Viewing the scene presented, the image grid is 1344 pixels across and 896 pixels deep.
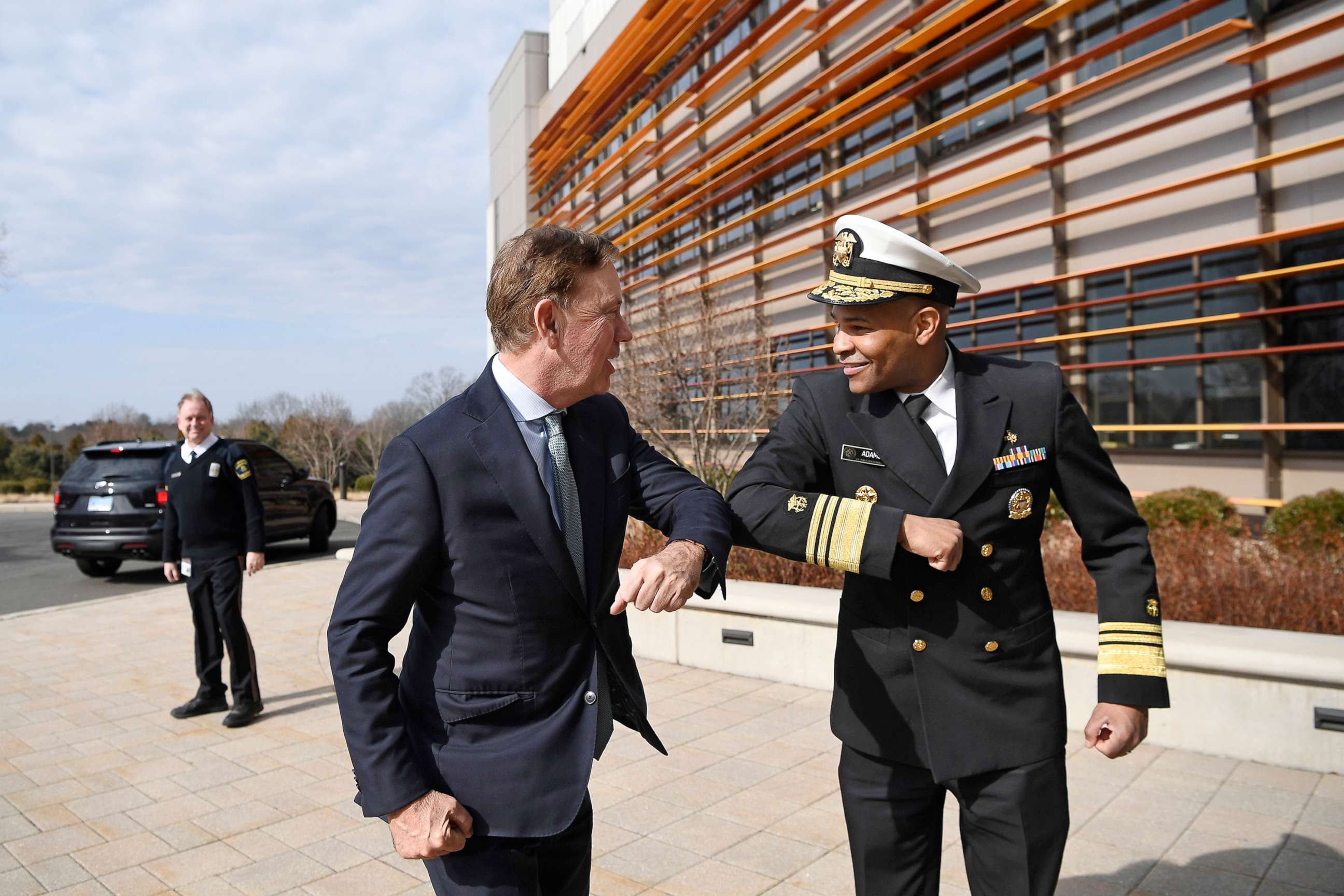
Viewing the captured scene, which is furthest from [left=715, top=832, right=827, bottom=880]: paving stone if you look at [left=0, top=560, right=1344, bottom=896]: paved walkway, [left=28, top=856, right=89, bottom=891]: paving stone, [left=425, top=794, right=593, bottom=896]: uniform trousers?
[left=28, top=856, right=89, bottom=891]: paving stone

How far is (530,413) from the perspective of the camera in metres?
2.07

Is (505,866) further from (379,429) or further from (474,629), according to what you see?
(379,429)

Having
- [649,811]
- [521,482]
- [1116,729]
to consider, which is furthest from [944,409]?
[649,811]

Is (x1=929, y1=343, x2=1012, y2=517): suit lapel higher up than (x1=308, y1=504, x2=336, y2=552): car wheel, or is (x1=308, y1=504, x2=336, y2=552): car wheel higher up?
(x1=929, y1=343, x2=1012, y2=517): suit lapel

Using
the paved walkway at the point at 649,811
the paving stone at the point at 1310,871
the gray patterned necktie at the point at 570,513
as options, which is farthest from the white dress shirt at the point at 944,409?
the paving stone at the point at 1310,871

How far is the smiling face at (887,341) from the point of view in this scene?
2.25 metres

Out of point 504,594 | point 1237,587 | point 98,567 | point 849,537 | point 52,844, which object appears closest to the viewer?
point 504,594

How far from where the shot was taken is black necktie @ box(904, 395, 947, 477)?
231cm

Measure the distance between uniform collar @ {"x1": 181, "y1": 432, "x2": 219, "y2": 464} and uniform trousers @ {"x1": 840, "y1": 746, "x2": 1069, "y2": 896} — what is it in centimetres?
533

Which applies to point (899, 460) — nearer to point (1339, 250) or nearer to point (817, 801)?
point (817, 801)

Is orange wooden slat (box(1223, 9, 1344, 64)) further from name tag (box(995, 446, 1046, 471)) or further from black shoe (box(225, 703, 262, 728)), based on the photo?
black shoe (box(225, 703, 262, 728))

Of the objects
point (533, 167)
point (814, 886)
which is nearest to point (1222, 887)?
point (814, 886)

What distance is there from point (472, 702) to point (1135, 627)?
60.0 inches

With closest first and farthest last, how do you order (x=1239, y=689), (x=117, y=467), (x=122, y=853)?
(x=122, y=853) < (x=1239, y=689) < (x=117, y=467)
